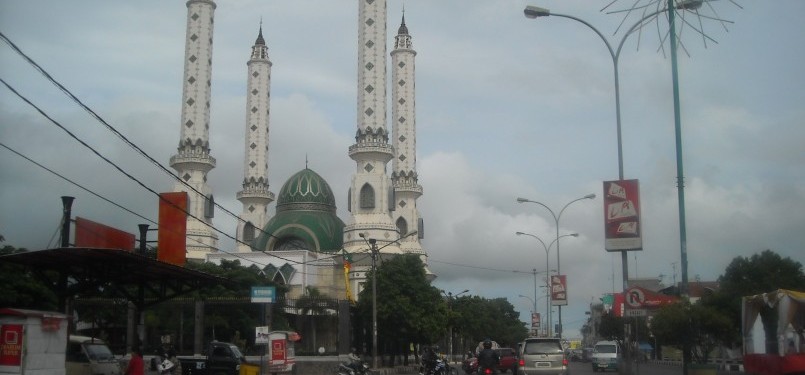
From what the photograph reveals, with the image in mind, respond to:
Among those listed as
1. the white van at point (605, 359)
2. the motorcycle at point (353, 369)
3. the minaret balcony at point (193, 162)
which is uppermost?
the minaret balcony at point (193, 162)

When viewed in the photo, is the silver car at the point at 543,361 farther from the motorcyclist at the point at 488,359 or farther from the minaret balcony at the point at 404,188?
the minaret balcony at the point at 404,188

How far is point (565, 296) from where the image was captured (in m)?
39.9

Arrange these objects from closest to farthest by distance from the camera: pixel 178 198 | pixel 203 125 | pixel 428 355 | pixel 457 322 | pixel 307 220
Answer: pixel 428 355
pixel 178 198
pixel 457 322
pixel 203 125
pixel 307 220

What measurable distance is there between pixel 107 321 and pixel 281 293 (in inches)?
661

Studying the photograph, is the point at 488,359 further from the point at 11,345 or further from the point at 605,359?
the point at 605,359

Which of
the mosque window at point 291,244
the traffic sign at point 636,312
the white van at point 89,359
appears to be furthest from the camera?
the mosque window at point 291,244

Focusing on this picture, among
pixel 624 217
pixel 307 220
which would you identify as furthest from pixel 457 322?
pixel 624 217

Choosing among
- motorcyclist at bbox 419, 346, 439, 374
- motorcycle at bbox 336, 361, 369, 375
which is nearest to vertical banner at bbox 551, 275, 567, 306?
motorcyclist at bbox 419, 346, 439, 374

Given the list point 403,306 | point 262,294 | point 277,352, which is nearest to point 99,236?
point 262,294

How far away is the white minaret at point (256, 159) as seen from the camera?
83.1m

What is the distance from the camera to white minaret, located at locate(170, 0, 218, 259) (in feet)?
242

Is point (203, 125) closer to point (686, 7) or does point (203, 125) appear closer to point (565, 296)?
point (565, 296)

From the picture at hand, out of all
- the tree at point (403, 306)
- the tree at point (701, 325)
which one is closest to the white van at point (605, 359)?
the tree at point (701, 325)

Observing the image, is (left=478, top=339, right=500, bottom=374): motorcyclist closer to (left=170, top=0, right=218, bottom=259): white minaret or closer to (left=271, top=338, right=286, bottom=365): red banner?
(left=271, top=338, right=286, bottom=365): red banner
